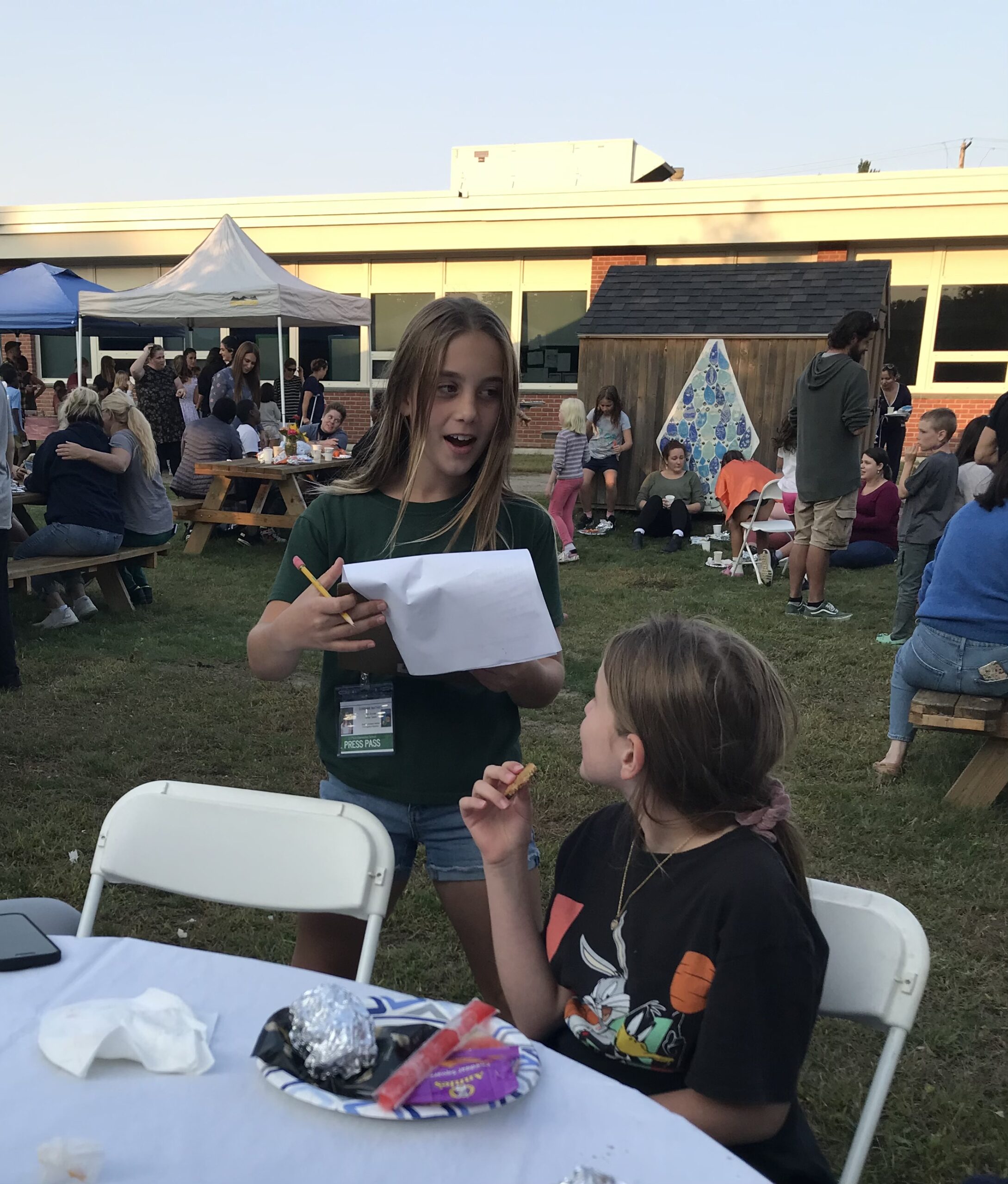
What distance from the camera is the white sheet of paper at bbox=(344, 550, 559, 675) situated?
157cm

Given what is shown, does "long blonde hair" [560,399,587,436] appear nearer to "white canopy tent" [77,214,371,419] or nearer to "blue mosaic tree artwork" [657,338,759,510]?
"blue mosaic tree artwork" [657,338,759,510]

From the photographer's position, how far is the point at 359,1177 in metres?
0.98

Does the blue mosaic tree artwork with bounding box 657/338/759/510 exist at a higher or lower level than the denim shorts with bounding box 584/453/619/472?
higher

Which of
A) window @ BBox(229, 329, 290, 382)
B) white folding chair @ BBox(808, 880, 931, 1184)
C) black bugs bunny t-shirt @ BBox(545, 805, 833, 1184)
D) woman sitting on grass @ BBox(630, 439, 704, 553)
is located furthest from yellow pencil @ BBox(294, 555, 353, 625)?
window @ BBox(229, 329, 290, 382)

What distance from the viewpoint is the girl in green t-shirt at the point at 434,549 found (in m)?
1.79

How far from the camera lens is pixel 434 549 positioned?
73.0 inches

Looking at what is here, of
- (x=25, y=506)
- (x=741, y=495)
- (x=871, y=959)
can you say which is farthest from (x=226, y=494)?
(x=871, y=959)

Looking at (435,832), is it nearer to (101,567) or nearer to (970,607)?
(970,607)

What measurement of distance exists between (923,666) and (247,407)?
8.48 meters

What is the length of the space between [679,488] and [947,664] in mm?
6362

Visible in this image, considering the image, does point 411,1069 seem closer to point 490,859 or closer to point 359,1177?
point 359,1177

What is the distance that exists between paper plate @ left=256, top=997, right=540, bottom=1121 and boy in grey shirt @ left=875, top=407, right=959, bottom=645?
521 cm

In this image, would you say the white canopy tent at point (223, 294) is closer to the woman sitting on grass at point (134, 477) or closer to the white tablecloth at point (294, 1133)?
the woman sitting on grass at point (134, 477)

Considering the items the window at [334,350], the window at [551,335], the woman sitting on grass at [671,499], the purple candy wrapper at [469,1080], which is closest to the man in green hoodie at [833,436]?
the woman sitting on grass at [671,499]
